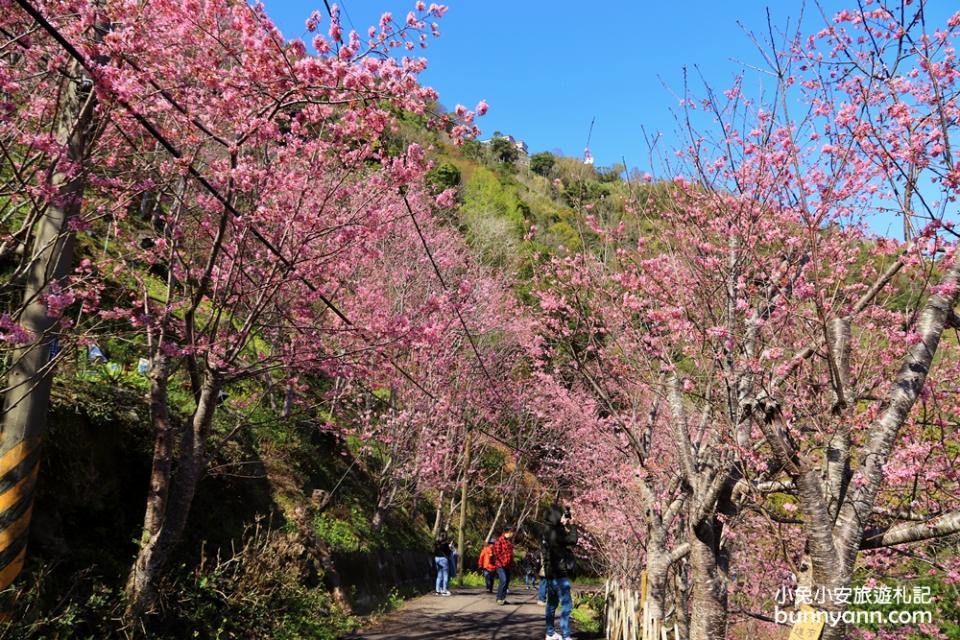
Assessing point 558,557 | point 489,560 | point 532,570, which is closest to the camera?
point 558,557

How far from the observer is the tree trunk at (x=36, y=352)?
17.0 ft

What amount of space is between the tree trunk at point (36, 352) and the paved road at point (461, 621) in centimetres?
587

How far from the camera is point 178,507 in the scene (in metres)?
6.66

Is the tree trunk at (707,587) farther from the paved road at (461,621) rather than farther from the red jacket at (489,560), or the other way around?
the red jacket at (489,560)

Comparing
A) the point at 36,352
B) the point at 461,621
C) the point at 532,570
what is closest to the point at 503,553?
the point at 461,621

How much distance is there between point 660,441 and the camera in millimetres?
15766

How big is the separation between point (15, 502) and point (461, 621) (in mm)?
8659

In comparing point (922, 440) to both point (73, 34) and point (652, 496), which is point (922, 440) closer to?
point (652, 496)

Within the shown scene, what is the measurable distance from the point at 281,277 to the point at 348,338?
8.03 feet

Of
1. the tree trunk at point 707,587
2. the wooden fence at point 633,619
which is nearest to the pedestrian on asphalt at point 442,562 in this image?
the wooden fence at point 633,619

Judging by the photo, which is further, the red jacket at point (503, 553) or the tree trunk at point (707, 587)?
the red jacket at point (503, 553)

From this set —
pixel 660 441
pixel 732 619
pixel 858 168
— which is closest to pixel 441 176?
pixel 660 441

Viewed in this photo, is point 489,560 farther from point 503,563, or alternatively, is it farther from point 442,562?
point 503,563

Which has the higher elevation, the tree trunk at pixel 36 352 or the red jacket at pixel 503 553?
the tree trunk at pixel 36 352
